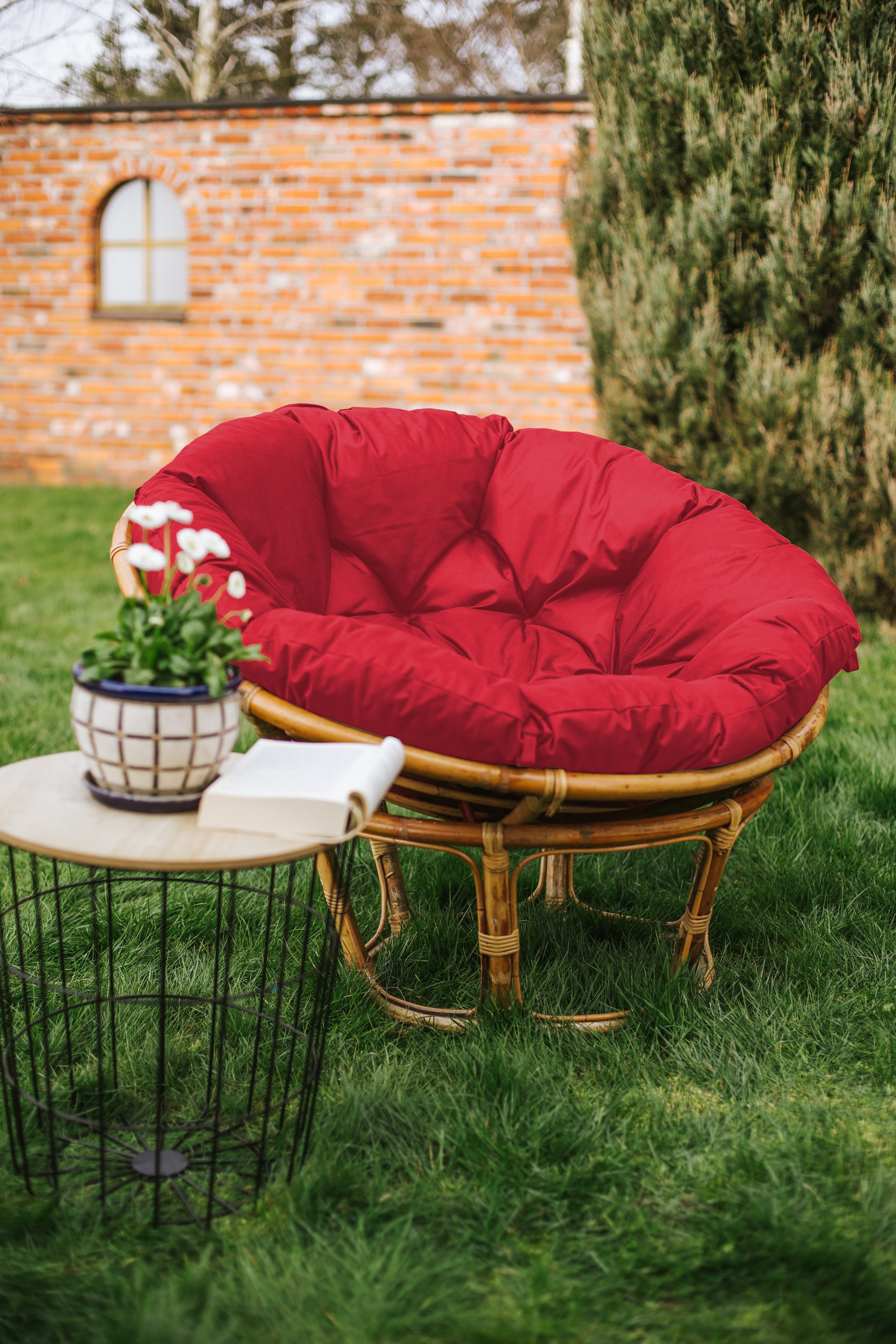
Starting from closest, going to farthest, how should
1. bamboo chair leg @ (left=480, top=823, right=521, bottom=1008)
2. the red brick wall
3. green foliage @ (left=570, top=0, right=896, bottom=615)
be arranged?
bamboo chair leg @ (left=480, top=823, right=521, bottom=1008)
green foliage @ (left=570, top=0, right=896, bottom=615)
the red brick wall

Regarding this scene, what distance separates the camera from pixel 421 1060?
163 cm

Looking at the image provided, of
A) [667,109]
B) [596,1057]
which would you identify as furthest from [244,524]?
[667,109]

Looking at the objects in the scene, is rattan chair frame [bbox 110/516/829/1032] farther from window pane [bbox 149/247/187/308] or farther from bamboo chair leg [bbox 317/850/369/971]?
window pane [bbox 149/247/187/308]

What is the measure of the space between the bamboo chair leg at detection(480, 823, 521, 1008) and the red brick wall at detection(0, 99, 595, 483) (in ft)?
15.0

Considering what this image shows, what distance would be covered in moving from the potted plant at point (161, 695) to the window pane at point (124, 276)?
5817 mm

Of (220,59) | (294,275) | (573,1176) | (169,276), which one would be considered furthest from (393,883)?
(220,59)

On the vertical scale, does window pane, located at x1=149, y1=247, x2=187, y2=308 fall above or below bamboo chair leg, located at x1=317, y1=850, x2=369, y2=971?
above

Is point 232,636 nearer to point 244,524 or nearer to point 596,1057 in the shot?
A: point 244,524

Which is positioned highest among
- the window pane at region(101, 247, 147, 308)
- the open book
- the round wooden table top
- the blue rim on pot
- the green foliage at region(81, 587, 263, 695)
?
the window pane at region(101, 247, 147, 308)

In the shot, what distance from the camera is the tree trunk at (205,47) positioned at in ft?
34.7

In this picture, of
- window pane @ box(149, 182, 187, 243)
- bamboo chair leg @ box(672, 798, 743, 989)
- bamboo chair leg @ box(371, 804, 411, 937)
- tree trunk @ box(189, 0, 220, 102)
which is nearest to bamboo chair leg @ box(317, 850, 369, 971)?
bamboo chair leg @ box(371, 804, 411, 937)

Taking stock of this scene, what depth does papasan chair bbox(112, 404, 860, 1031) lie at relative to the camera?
56.1 inches

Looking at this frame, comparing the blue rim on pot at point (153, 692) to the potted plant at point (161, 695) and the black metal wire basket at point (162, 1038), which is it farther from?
the black metal wire basket at point (162, 1038)

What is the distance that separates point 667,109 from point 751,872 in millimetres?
2792
